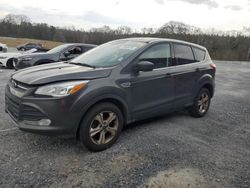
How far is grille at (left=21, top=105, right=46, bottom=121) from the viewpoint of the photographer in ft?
11.1

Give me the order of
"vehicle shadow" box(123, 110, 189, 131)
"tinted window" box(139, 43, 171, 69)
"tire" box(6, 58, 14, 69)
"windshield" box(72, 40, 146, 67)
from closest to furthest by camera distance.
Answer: "windshield" box(72, 40, 146, 67), "tinted window" box(139, 43, 171, 69), "vehicle shadow" box(123, 110, 189, 131), "tire" box(6, 58, 14, 69)

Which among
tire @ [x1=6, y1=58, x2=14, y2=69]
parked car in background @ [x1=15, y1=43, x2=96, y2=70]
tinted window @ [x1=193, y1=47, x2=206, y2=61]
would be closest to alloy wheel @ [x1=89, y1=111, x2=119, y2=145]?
tinted window @ [x1=193, y1=47, x2=206, y2=61]

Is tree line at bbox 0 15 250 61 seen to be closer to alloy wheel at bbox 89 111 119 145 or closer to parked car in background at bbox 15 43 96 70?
parked car in background at bbox 15 43 96 70

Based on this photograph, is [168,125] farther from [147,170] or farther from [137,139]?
[147,170]

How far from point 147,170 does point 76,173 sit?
90cm

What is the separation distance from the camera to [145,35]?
46.9 m

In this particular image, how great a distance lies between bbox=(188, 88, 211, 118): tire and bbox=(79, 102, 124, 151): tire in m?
2.26

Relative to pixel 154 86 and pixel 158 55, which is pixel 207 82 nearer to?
pixel 158 55

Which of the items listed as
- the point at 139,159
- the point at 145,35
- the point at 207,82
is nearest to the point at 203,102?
the point at 207,82

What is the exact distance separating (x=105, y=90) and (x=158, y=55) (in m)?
1.48

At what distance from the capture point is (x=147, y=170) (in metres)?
3.36

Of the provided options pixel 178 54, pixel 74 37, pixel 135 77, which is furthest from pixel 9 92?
pixel 74 37

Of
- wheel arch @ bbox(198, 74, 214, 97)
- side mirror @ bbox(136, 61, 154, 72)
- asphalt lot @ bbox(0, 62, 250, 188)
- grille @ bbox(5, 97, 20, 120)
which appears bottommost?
asphalt lot @ bbox(0, 62, 250, 188)

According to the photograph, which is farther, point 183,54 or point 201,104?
point 201,104
